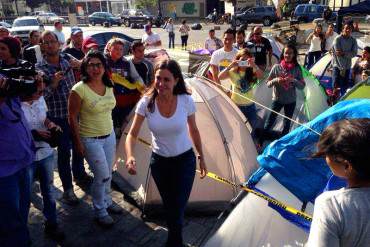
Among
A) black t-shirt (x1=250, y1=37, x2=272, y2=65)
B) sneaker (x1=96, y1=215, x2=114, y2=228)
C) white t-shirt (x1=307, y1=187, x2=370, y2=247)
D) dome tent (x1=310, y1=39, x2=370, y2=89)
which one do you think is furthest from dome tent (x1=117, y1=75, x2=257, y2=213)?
dome tent (x1=310, y1=39, x2=370, y2=89)

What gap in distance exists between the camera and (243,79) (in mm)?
5547

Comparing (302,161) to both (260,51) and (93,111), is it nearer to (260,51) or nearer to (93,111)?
(93,111)

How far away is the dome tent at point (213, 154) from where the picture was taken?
4094 mm

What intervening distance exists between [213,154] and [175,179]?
113 cm

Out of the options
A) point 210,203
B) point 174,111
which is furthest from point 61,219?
point 174,111

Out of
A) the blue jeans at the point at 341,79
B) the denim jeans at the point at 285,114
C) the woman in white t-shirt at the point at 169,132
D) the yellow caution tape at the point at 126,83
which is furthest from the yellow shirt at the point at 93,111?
the blue jeans at the point at 341,79

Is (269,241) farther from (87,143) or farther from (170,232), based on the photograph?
(87,143)

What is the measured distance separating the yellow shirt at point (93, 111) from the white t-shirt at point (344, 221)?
250 centimetres

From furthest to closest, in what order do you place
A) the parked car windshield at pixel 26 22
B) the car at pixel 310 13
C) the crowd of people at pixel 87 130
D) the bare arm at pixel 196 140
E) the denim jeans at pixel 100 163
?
the car at pixel 310 13
the parked car windshield at pixel 26 22
the denim jeans at pixel 100 163
the bare arm at pixel 196 140
the crowd of people at pixel 87 130

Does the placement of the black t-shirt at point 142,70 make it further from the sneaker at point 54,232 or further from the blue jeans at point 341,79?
the blue jeans at point 341,79

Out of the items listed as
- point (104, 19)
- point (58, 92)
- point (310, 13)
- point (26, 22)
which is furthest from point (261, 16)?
point (58, 92)

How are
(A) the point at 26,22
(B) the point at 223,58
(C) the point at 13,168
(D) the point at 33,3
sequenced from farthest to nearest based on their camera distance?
(D) the point at 33,3, (A) the point at 26,22, (B) the point at 223,58, (C) the point at 13,168

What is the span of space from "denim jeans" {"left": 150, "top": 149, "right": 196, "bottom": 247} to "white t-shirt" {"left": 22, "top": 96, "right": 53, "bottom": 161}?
106cm

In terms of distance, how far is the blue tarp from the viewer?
8.04ft
